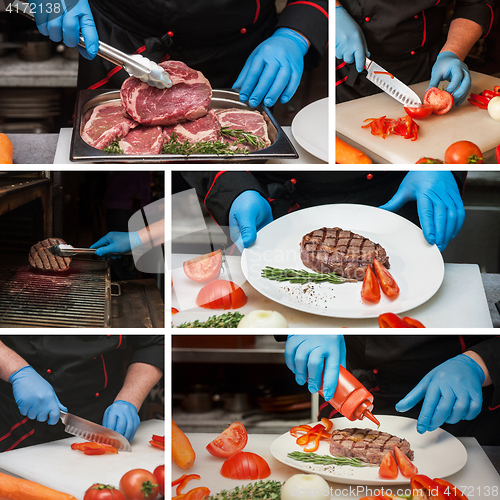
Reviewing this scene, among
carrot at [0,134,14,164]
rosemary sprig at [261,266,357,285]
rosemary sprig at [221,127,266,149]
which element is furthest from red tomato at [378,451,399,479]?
carrot at [0,134,14,164]

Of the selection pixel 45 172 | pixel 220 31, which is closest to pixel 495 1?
pixel 220 31

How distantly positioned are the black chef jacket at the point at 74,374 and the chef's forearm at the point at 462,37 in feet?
3.27

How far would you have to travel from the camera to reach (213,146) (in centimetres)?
113

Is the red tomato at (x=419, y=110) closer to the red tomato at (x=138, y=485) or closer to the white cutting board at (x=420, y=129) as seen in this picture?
the white cutting board at (x=420, y=129)

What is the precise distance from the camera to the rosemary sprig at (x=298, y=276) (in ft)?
4.14

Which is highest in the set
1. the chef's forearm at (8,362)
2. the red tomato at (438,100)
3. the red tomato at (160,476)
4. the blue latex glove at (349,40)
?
the blue latex glove at (349,40)

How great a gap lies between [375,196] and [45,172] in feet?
2.73

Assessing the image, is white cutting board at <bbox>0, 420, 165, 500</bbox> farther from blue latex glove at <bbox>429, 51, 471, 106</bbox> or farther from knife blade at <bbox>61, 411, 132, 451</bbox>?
blue latex glove at <bbox>429, 51, 471, 106</bbox>

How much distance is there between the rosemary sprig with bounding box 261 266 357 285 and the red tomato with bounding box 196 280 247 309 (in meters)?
0.08

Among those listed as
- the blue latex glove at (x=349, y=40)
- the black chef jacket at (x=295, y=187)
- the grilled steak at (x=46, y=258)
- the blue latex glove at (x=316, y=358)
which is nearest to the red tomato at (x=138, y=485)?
the blue latex glove at (x=316, y=358)

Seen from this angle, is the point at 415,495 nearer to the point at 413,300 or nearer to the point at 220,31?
the point at 413,300

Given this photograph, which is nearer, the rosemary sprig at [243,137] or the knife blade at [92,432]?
the rosemary sprig at [243,137]

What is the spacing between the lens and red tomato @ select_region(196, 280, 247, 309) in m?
1.27

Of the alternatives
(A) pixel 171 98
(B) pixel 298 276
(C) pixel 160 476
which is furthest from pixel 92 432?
(A) pixel 171 98
